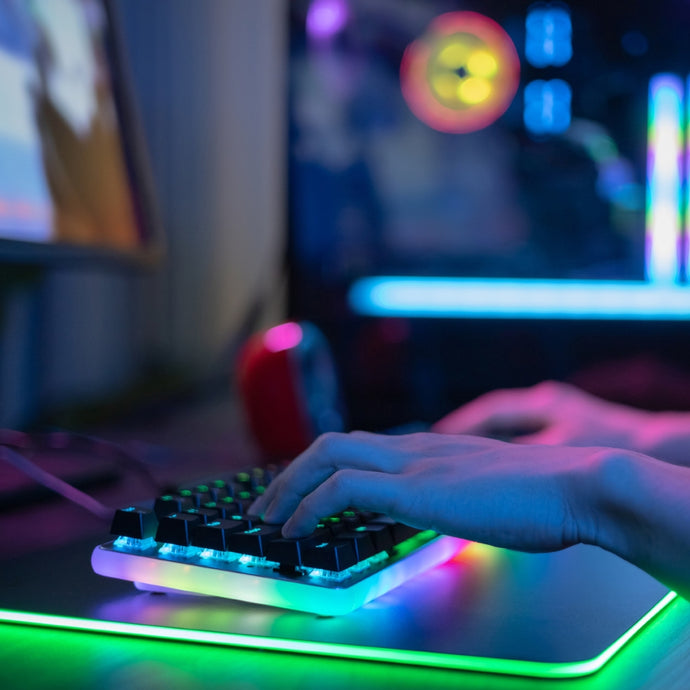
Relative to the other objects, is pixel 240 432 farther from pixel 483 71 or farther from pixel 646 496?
pixel 483 71

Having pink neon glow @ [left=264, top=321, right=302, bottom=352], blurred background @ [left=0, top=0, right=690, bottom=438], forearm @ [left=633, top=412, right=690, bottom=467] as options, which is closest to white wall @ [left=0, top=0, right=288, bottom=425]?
blurred background @ [left=0, top=0, right=690, bottom=438]

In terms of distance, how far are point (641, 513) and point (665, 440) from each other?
395 mm

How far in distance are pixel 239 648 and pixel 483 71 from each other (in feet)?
5.27

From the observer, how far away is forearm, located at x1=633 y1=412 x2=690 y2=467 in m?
0.73

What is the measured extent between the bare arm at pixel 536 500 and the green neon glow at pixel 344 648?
0.04 m

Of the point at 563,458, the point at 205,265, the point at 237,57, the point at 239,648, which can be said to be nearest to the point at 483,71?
the point at 237,57

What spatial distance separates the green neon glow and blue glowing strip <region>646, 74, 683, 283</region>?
136 centimetres

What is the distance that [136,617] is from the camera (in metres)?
0.39

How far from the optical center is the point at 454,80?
1.78m

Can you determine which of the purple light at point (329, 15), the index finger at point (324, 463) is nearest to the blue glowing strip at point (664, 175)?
the purple light at point (329, 15)

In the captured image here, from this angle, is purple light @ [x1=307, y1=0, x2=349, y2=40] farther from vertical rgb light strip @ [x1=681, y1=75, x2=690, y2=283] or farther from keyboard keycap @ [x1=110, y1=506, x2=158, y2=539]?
keyboard keycap @ [x1=110, y1=506, x2=158, y2=539]

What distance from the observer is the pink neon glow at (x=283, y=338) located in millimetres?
884

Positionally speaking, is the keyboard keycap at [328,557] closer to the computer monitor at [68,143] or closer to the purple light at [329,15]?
the computer monitor at [68,143]

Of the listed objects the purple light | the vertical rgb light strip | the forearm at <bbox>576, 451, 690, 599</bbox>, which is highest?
the purple light
